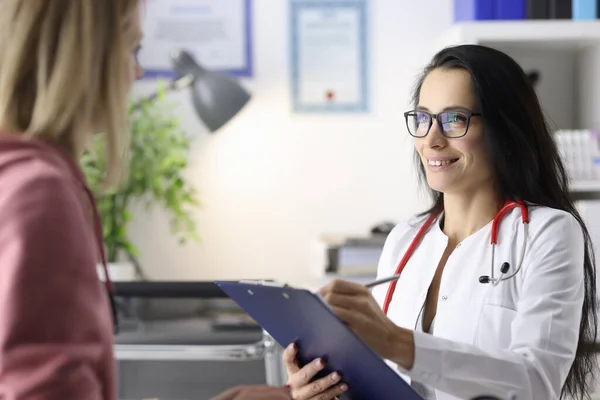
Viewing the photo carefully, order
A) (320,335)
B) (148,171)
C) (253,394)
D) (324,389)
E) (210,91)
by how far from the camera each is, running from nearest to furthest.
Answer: (253,394), (320,335), (324,389), (148,171), (210,91)

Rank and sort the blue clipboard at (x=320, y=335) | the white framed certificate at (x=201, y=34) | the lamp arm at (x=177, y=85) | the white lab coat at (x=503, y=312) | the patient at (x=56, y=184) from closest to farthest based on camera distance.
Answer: the patient at (x=56, y=184) → the blue clipboard at (x=320, y=335) → the white lab coat at (x=503, y=312) → the lamp arm at (x=177, y=85) → the white framed certificate at (x=201, y=34)

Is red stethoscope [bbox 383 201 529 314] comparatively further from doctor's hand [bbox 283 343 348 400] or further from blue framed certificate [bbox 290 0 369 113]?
blue framed certificate [bbox 290 0 369 113]

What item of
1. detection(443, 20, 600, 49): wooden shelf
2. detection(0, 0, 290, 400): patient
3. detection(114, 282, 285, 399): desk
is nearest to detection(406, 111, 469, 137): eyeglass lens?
detection(114, 282, 285, 399): desk

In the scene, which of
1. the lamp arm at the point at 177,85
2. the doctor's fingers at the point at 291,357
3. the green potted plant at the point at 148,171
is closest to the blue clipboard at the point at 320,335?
the doctor's fingers at the point at 291,357

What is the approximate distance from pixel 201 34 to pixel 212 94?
1.23 ft

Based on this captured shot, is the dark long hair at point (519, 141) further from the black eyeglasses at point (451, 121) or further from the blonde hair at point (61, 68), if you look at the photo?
the blonde hair at point (61, 68)

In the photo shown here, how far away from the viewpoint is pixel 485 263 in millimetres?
1365

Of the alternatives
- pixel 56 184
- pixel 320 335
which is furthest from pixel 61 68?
pixel 320 335

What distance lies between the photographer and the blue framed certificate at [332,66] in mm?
3084

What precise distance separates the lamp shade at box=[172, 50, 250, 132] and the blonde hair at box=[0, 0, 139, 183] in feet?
6.90

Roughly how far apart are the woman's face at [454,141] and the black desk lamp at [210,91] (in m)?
1.45

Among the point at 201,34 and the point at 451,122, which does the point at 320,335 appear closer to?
the point at 451,122

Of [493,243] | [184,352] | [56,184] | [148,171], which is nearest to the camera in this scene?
[56,184]

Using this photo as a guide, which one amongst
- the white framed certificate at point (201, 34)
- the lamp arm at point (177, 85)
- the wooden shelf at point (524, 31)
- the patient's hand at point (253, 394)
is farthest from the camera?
the white framed certificate at point (201, 34)
